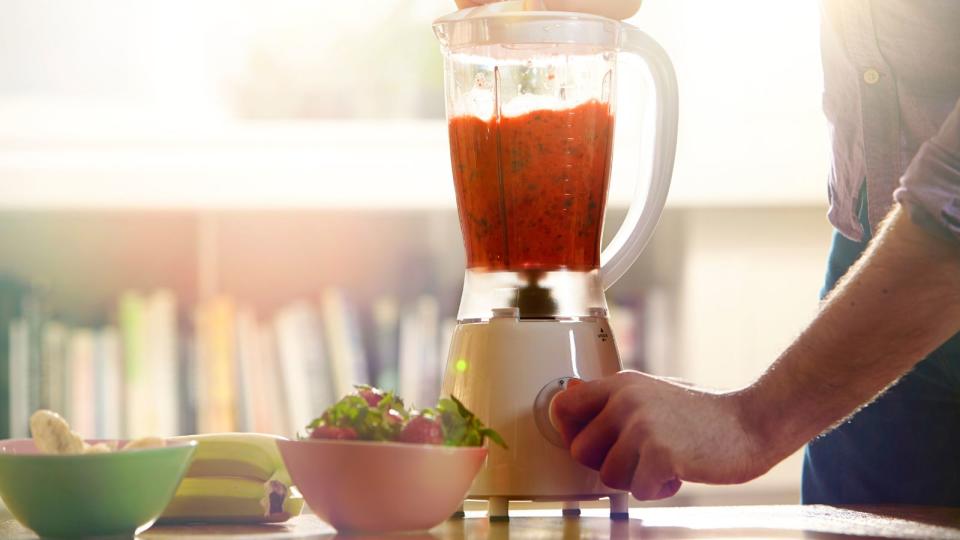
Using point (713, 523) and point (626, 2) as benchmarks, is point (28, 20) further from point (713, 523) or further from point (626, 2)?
point (713, 523)

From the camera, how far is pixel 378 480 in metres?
0.74

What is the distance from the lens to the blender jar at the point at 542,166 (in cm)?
93

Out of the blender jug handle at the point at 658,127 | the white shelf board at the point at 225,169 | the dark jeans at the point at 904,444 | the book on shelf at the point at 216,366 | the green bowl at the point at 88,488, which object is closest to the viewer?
the green bowl at the point at 88,488

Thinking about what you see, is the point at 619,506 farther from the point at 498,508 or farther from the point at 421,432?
the point at 421,432

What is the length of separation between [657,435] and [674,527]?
0.06m

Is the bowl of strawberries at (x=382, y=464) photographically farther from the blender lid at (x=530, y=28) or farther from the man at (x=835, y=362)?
the blender lid at (x=530, y=28)

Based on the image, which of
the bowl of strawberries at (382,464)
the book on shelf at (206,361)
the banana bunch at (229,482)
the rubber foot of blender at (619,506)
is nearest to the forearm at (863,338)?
the rubber foot of blender at (619,506)

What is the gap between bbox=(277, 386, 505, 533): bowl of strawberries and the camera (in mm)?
739

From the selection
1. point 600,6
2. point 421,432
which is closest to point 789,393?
point 421,432

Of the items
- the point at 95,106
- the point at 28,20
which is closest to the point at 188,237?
the point at 95,106

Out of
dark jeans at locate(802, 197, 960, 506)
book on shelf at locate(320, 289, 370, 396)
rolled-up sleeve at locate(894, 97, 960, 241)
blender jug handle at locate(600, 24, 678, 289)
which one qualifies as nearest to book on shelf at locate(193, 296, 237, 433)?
book on shelf at locate(320, 289, 370, 396)

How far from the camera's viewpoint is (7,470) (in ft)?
2.37

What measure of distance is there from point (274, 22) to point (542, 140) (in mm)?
1301

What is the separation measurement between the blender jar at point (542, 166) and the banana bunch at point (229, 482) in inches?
7.4
